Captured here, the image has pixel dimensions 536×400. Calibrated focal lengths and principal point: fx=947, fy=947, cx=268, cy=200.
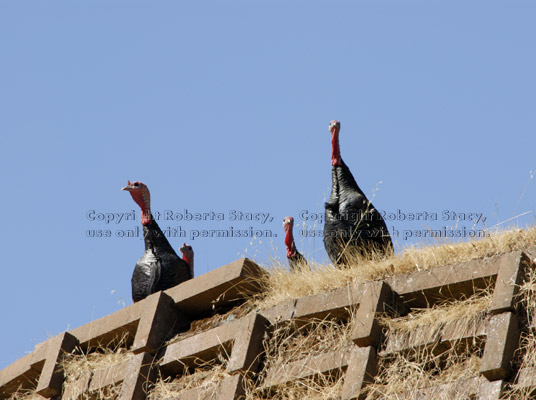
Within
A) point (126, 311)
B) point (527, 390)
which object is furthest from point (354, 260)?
point (527, 390)

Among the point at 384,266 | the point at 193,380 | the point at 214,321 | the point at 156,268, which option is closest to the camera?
the point at 384,266

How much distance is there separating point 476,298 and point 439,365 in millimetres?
519

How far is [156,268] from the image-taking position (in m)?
10.9

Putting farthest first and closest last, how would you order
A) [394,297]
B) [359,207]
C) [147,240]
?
[147,240], [359,207], [394,297]

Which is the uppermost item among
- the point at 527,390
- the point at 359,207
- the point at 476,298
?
the point at 359,207

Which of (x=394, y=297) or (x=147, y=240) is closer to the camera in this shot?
(x=394, y=297)

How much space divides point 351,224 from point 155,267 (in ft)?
8.66

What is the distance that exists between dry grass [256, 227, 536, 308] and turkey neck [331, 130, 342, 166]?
2.19 metres

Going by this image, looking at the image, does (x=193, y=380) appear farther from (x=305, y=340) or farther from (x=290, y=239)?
(x=290, y=239)

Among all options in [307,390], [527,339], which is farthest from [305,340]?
[527,339]

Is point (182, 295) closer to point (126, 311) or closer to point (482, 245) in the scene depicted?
point (126, 311)

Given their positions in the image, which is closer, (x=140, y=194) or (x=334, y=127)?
(x=334, y=127)

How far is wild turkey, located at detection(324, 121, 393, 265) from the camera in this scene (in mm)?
9312

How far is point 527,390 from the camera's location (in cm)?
554
